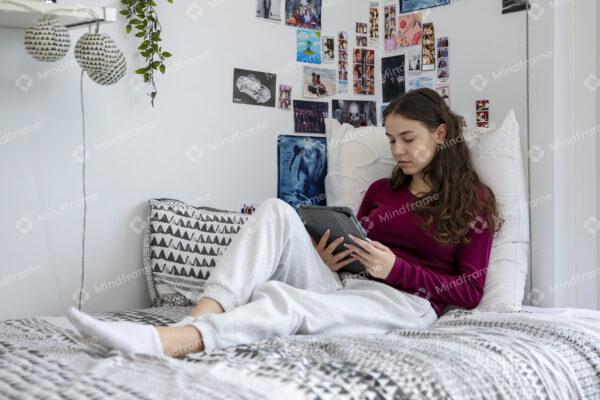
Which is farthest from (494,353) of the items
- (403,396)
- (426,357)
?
(403,396)

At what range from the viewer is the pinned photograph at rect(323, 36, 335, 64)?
2.32 meters

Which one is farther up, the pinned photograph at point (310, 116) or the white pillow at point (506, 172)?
the pinned photograph at point (310, 116)

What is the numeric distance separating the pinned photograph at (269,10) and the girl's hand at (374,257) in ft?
2.99

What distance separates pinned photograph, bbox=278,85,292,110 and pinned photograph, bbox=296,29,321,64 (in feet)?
0.36

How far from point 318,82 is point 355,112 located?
178 millimetres

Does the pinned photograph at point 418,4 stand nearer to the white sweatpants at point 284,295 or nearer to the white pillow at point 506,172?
the white pillow at point 506,172

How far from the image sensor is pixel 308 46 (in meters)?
2.28

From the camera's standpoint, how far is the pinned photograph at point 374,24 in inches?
94.4

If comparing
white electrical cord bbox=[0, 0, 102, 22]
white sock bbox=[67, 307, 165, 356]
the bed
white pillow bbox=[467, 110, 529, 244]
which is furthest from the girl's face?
white sock bbox=[67, 307, 165, 356]

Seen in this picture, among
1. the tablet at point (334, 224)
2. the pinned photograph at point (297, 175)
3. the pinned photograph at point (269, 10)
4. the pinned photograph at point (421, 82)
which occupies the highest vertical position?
the pinned photograph at point (269, 10)

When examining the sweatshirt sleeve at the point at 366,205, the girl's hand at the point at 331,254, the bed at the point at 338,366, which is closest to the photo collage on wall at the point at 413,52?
the sweatshirt sleeve at the point at 366,205

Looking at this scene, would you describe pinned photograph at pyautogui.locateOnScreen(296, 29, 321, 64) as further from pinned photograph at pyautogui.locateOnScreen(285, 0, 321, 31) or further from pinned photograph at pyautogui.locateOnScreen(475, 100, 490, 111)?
pinned photograph at pyautogui.locateOnScreen(475, 100, 490, 111)

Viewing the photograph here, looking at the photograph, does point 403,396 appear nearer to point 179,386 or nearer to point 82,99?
point 179,386

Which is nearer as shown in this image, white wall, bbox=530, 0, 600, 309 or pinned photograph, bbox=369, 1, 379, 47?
white wall, bbox=530, 0, 600, 309
